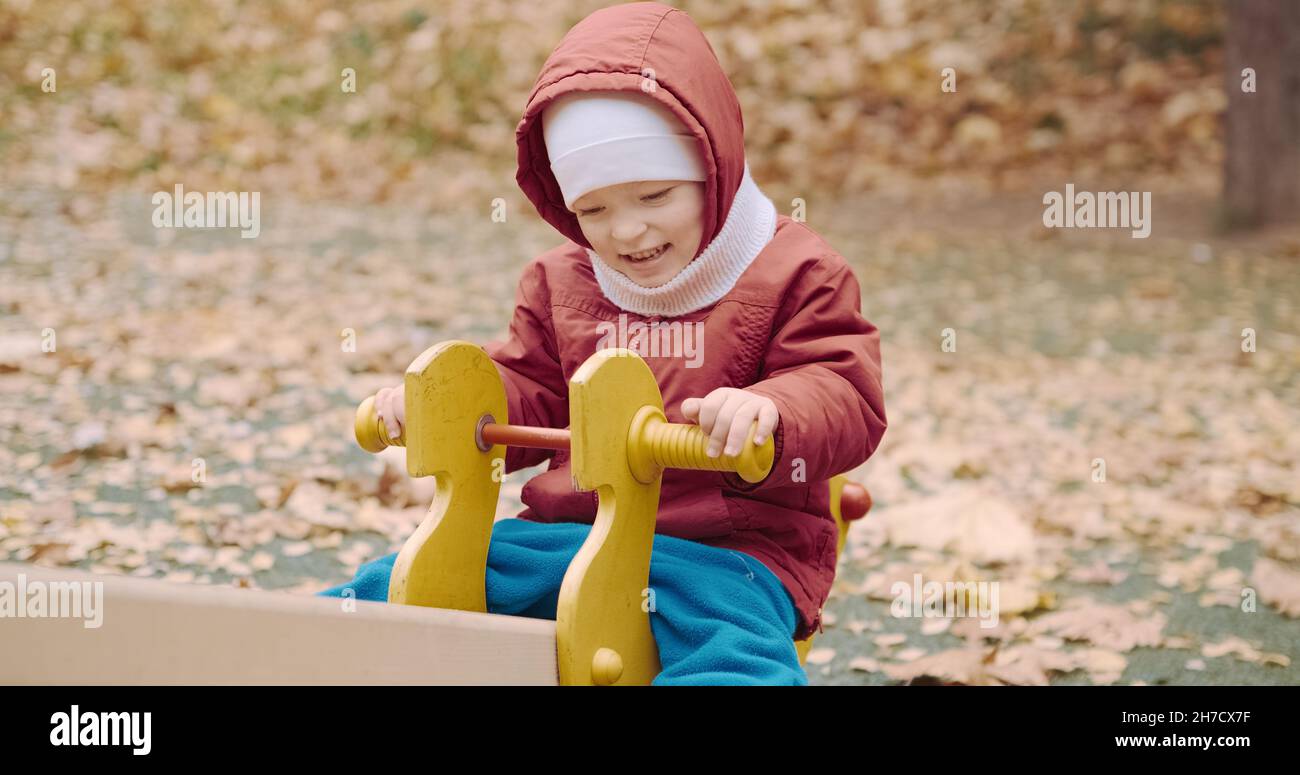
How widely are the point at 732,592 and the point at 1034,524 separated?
187 cm

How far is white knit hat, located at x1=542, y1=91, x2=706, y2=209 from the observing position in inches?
71.7

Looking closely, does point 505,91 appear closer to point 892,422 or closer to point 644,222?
point 892,422

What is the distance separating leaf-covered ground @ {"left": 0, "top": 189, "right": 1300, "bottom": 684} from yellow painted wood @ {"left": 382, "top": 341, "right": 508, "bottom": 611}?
952 mm

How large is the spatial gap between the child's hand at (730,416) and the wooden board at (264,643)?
34cm

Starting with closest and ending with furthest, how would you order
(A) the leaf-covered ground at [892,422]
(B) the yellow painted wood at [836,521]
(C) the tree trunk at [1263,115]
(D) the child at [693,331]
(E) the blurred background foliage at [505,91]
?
(D) the child at [693,331] < (B) the yellow painted wood at [836,521] < (A) the leaf-covered ground at [892,422] < (C) the tree trunk at [1263,115] < (E) the blurred background foliage at [505,91]

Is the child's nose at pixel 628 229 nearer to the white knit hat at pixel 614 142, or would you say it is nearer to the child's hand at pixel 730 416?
the white knit hat at pixel 614 142

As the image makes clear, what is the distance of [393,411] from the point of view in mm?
1907

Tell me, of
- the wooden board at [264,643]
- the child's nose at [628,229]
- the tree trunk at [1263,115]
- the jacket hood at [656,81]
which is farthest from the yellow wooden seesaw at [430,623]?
the tree trunk at [1263,115]

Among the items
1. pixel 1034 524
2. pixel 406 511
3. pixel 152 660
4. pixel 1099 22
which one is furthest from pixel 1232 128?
pixel 152 660

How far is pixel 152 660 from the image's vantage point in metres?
A: 1.73

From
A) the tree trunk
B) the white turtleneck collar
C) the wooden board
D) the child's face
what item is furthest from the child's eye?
the tree trunk

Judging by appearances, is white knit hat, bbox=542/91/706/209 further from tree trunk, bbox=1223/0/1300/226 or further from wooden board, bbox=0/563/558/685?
tree trunk, bbox=1223/0/1300/226

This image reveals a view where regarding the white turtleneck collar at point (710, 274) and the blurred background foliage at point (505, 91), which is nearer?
the white turtleneck collar at point (710, 274)

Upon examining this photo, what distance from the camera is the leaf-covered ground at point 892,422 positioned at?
2859 mm
